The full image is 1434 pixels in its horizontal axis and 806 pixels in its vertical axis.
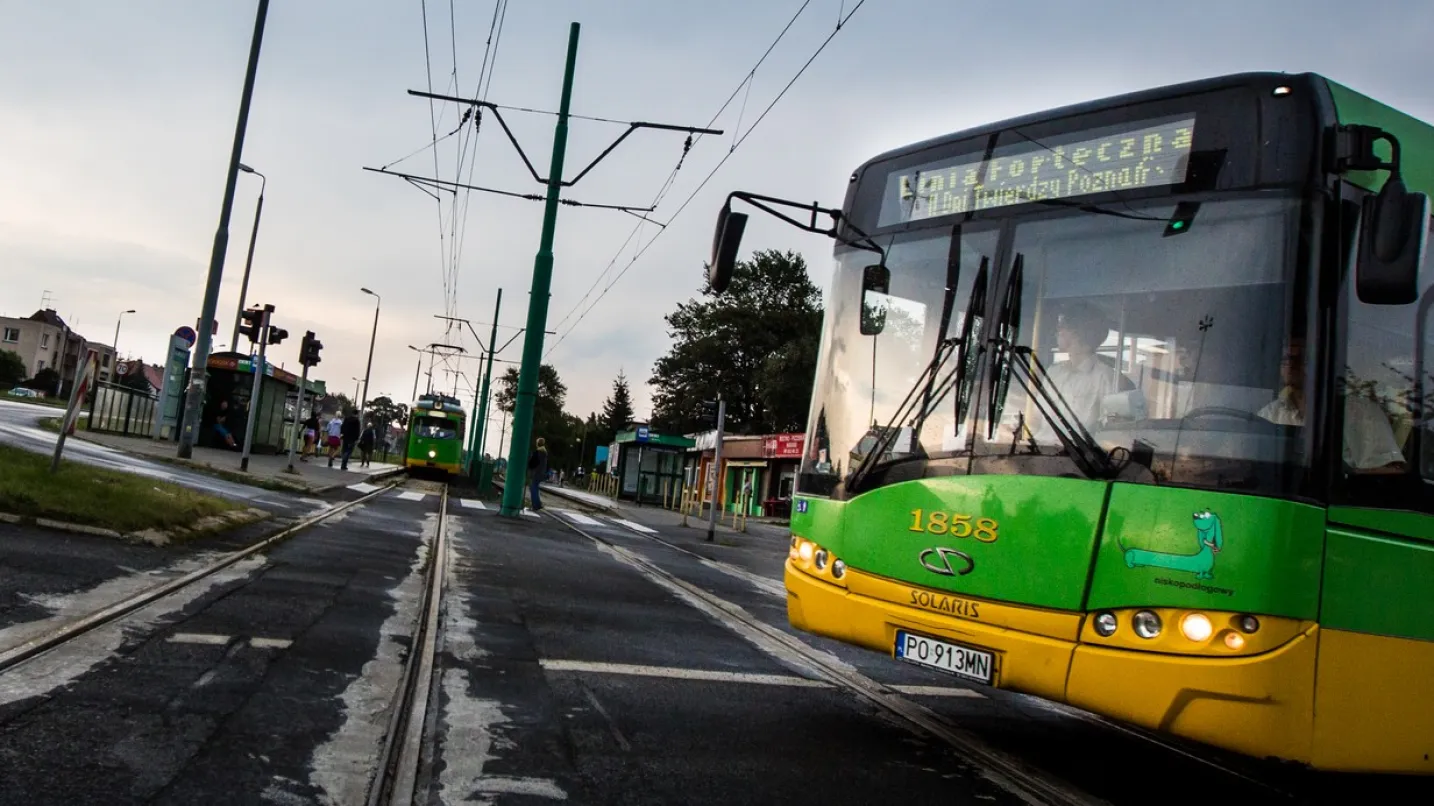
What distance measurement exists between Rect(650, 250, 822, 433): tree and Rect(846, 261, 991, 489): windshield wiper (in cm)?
6446

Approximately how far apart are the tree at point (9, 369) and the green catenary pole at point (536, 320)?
271 ft

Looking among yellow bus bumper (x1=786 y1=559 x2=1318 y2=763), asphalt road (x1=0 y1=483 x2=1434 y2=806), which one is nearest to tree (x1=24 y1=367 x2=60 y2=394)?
asphalt road (x1=0 y1=483 x2=1434 y2=806)

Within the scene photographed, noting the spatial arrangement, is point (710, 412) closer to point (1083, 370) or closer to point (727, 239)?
point (727, 239)

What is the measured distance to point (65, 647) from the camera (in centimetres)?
532

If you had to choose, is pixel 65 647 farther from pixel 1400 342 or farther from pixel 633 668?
pixel 1400 342

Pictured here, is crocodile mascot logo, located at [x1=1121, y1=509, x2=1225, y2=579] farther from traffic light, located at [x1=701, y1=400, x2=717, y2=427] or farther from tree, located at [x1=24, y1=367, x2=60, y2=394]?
tree, located at [x1=24, y1=367, x2=60, y2=394]

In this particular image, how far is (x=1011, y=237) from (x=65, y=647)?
4913 mm

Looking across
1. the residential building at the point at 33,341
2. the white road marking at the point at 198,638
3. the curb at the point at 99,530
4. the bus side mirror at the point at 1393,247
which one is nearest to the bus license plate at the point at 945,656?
the bus side mirror at the point at 1393,247

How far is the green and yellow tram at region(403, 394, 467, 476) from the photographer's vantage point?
40.6m

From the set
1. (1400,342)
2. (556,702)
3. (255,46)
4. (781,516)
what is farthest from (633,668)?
(781,516)

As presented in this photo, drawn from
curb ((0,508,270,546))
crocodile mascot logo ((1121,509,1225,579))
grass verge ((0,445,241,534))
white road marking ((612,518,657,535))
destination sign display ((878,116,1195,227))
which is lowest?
curb ((0,508,270,546))

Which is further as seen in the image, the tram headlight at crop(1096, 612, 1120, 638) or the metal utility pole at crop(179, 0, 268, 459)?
the metal utility pole at crop(179, 0, 268, 459)

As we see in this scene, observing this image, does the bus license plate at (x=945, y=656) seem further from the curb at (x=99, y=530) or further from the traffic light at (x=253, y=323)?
the traffic light at (x=253, y=323)

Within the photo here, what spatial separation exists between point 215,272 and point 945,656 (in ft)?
60.6
